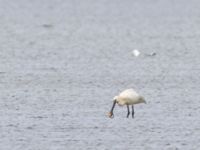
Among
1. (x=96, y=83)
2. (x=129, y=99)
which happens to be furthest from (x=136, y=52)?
(x=129, y=99)

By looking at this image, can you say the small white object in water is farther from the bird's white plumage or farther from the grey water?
the bird's white plumage

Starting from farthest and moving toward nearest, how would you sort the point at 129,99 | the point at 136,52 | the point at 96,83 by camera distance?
the point at 136,52 → the point at 96,83 → the point at 129,99

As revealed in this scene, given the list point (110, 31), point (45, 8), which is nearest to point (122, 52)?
point (110, 31)

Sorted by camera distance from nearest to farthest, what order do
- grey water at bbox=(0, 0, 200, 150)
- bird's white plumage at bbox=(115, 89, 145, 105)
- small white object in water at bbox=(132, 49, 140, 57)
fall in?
grey water at bbox=(0, 0, 200, 150), bird's white plumage at bbox=(115, 89, 145, 105), small white object in water at bbox=(132, 49, 140, 57)

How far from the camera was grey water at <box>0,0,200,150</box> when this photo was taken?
37.2 feet

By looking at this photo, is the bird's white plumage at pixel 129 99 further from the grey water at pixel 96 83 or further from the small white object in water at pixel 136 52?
the small white object in water at pixel 136 52

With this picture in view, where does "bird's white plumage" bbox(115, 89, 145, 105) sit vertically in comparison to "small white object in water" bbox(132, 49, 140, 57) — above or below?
below

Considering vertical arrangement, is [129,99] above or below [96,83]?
below

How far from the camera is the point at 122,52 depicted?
19250mm

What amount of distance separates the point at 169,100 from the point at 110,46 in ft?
23.3

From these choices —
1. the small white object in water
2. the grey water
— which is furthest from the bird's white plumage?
the small white object in water

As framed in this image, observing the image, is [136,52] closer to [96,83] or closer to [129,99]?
[96,83]

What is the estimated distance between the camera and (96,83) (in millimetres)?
15000

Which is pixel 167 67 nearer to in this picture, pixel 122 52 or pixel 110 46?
pixel 122 52
